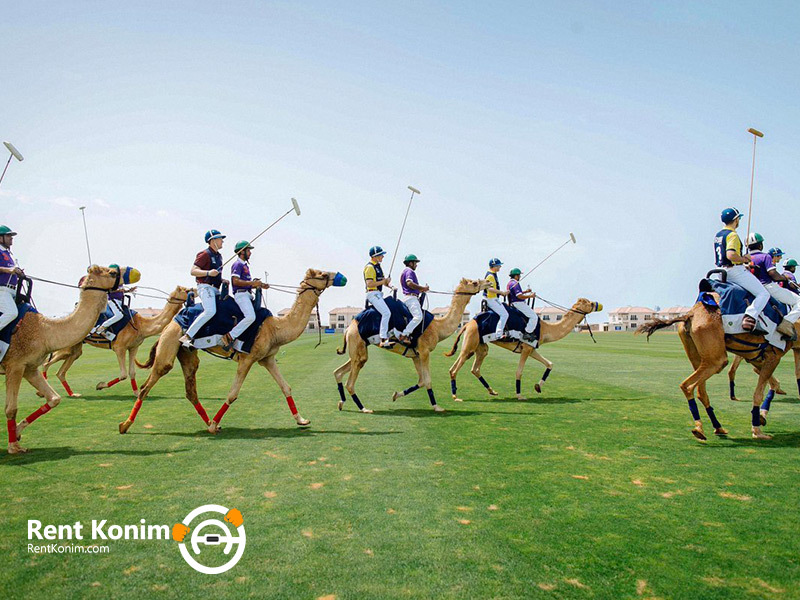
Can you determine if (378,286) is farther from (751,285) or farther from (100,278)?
(751,285)

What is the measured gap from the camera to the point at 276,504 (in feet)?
20.2

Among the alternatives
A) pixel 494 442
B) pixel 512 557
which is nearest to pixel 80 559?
pixel 512 557

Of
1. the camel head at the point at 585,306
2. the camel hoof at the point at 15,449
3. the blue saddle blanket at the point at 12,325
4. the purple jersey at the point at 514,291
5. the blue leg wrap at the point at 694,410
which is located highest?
the purple jersey at the point at 514,291

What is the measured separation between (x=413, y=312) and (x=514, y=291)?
4370 mm

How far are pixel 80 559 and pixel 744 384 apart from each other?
18.9 m

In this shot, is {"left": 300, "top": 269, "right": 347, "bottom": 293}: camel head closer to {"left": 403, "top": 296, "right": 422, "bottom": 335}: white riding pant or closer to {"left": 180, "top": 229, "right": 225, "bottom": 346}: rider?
{"left": 180, "top": 229, "right": 225, "bottom": 346}: rider

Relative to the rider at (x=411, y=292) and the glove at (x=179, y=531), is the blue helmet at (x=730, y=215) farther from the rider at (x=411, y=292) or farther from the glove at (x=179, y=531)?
the glove at (x=179, y=531)

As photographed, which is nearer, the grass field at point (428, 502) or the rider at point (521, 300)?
the grass field at point (428, 502)

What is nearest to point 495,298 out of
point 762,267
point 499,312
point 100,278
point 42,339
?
point 499,312

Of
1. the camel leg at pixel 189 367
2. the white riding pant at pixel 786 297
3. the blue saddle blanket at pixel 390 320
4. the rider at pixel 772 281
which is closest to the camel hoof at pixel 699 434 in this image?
the rider at pixel 772 281

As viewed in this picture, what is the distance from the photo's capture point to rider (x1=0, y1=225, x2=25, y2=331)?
28.7 feet

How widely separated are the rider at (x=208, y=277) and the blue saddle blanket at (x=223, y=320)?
109mm

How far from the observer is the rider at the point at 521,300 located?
53.2 feet

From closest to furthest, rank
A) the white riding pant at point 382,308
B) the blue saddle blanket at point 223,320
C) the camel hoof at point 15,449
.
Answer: the camel hoof at point 15,449, the blue saddle blanket at point 223,320, the white riding pant at point 382,308
